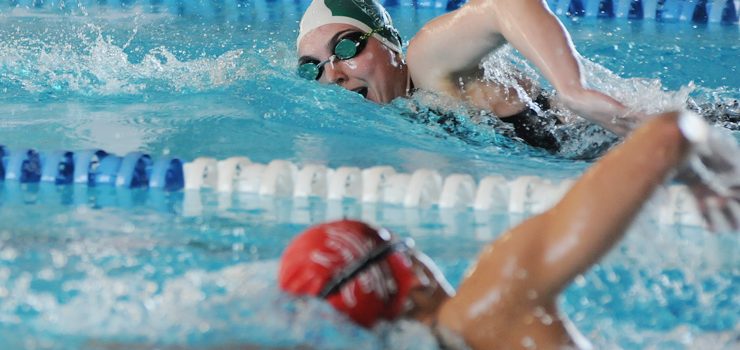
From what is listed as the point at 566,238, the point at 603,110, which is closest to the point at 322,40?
the point at 603,110

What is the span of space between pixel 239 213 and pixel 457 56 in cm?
86

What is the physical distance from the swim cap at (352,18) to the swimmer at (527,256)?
1.80 metres

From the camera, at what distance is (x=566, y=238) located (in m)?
1.67

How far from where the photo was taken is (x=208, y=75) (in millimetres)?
4383

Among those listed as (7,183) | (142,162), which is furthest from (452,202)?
(7,183)

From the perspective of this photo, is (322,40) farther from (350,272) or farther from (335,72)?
(350,272)

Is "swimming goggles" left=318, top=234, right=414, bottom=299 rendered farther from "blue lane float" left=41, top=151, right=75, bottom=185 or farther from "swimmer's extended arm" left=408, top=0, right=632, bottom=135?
"blue lane float" left=41, top=151, right=75, bottom=185

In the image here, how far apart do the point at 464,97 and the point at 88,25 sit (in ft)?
9.95

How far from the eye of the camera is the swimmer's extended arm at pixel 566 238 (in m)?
1.64

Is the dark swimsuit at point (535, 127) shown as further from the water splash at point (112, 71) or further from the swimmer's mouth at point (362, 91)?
the water splash at point (112, 71)

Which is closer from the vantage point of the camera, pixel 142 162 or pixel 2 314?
pixel 2 314

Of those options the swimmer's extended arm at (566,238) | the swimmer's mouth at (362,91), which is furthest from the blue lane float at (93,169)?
the swimmer's extended arm at (566,238)

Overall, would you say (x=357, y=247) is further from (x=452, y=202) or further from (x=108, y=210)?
(x=108, y=210)

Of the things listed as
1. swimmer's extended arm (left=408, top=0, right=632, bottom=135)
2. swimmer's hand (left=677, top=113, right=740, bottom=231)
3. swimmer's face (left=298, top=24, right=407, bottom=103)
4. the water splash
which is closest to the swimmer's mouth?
swimmer's face (left=298, top=24, right=407, bottom=103)
